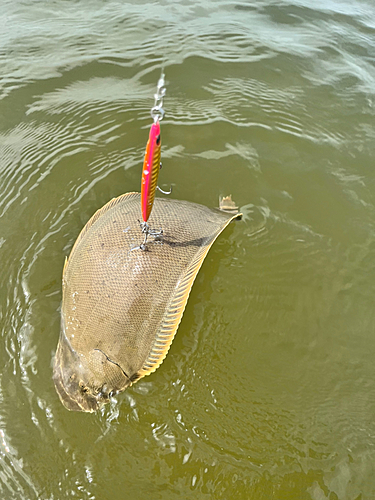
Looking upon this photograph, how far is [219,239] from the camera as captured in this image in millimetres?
4805

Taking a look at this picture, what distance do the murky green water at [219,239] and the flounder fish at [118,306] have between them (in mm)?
373

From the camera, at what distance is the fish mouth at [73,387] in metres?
3.31

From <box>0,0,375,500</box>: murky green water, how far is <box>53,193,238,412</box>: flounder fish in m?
0.37

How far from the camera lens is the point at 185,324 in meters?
4.09

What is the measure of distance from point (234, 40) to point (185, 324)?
6.59m

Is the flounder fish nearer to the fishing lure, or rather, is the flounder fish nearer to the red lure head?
the fishing lure

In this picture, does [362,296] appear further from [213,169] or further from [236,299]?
[213,169]

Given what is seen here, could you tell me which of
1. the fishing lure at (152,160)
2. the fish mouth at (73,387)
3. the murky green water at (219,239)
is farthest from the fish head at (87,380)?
the fishing lure at (152,160)

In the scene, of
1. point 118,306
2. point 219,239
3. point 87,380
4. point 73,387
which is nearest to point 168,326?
point 118,306

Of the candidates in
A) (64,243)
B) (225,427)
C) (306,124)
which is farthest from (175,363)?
(306,124)

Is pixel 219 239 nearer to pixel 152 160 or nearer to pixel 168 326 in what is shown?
pixel 168 326

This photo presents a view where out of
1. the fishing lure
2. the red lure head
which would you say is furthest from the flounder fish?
the red lure head

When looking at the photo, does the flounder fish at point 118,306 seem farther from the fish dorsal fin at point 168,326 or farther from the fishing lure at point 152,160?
the fishing lure at point 152,160

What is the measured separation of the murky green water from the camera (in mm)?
3365
